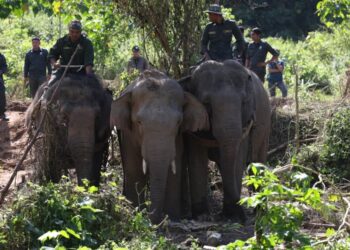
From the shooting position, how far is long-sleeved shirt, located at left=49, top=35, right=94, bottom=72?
13.3 metres

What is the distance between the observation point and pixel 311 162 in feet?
48.6

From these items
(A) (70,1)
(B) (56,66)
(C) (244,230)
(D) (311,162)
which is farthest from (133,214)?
(A) (70,1)

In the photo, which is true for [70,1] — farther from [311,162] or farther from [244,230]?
[244,230]

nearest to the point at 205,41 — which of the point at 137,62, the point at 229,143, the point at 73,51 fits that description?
the point at 73,51

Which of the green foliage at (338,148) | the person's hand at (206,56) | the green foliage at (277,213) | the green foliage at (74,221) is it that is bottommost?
the green foliage at (338,148)

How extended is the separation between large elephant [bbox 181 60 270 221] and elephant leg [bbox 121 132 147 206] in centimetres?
72

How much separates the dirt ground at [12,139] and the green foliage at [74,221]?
505 centimetres

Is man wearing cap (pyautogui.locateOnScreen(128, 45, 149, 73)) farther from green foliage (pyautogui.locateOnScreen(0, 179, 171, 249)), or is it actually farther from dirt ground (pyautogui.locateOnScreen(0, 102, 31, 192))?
green foliage (pyautogui.locateOnScreen(0, 179, 171, 249))

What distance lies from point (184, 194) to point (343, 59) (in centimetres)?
1502

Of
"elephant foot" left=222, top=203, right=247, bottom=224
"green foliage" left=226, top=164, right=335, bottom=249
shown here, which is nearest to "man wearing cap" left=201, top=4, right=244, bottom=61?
"elephant foot" left=222, top=203, right=247, bottom=224

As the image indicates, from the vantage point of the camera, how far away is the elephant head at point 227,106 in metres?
11.9

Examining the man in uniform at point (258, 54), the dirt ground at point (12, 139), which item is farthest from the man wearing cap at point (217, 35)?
the man in uniform at point (258, 54)

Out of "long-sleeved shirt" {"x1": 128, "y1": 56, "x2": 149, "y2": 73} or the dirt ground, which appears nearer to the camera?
"long-sleeved shirt" {"x1": 128, "y1": 56, "x2": 149, "y2": 73}

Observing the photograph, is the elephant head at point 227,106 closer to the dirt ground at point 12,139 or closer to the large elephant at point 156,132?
the large elephant at point 156,132
